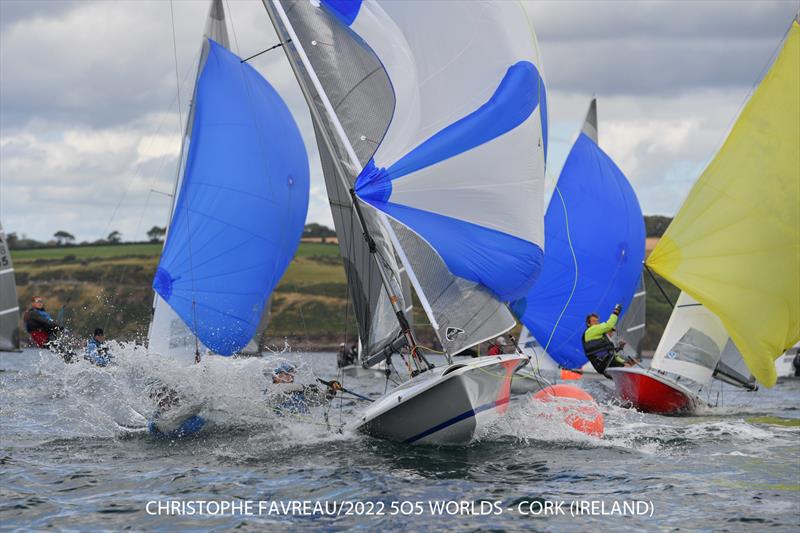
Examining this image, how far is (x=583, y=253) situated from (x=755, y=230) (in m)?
6.37

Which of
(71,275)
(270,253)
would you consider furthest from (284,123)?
(71,275)

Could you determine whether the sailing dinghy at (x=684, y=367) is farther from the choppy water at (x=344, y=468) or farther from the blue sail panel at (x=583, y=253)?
the blue sail panel at (x=583, y=253)

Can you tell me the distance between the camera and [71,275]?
286 feet

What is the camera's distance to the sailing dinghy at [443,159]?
13250 mm

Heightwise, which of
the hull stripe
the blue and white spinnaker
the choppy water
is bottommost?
the choppy water

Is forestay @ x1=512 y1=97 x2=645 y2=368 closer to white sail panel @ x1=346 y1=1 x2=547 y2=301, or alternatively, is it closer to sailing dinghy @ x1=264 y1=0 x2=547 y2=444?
sailing dinghy @ x1=264 y1=0 x2=547 y2=444

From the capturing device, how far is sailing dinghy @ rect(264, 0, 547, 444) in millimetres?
13250

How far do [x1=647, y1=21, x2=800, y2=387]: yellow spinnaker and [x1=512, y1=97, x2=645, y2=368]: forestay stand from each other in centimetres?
401

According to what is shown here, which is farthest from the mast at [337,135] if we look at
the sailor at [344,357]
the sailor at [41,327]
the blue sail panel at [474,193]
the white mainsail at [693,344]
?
the sailor at [344,357]

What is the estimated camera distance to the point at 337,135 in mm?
15562

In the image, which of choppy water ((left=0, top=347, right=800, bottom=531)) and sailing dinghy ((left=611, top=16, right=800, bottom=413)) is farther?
sailing dinghy ((left=611, top=16, right=800, bottom=413))

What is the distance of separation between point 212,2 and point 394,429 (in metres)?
12.2

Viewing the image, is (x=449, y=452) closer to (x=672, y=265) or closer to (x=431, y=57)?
(x=431, y=57)

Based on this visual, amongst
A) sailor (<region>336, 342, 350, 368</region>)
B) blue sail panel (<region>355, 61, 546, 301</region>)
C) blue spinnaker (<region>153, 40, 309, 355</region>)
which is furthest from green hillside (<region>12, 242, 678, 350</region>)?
blue sail panel (<region>355, 61, 546, 301</region>)
